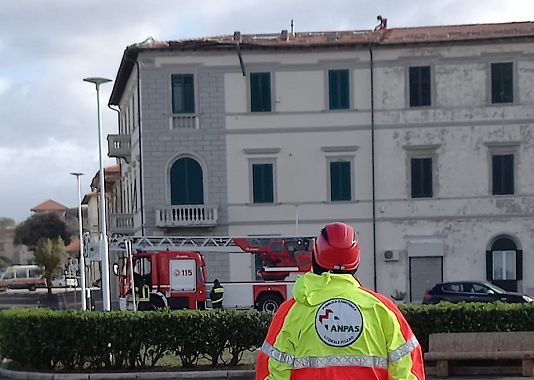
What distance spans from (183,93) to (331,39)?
719 cm

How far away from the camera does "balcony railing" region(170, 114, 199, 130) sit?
3459 cm

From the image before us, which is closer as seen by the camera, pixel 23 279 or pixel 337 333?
pixel 337 333

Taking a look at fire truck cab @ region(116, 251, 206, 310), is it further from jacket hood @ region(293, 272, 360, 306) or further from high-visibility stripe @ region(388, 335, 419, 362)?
high-visibility stripe @ region(388, 335, 419, 362)

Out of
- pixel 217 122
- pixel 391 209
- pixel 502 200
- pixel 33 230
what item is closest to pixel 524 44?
pixel 502 200

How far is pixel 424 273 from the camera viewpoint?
113 feet

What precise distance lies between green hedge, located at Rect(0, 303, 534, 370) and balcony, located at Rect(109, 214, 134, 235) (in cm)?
2544

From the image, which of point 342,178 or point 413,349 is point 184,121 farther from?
point 413,349

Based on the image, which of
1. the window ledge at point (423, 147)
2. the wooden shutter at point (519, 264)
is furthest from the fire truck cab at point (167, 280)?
the wooden shutter at point (519, 264)

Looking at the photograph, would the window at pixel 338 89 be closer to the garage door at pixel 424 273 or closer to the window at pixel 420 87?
the window at pixel 420 87

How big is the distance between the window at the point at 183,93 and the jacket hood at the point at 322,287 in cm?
3147

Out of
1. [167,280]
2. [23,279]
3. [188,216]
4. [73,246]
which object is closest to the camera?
[167,280]

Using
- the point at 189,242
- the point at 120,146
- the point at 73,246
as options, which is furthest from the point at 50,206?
the point at 189,242

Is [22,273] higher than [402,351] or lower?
lower

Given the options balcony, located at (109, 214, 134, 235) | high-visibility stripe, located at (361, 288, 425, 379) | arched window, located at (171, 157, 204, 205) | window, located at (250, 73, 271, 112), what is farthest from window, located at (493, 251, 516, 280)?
high-visibility stripe, located at (361, 288, 425, 379)
